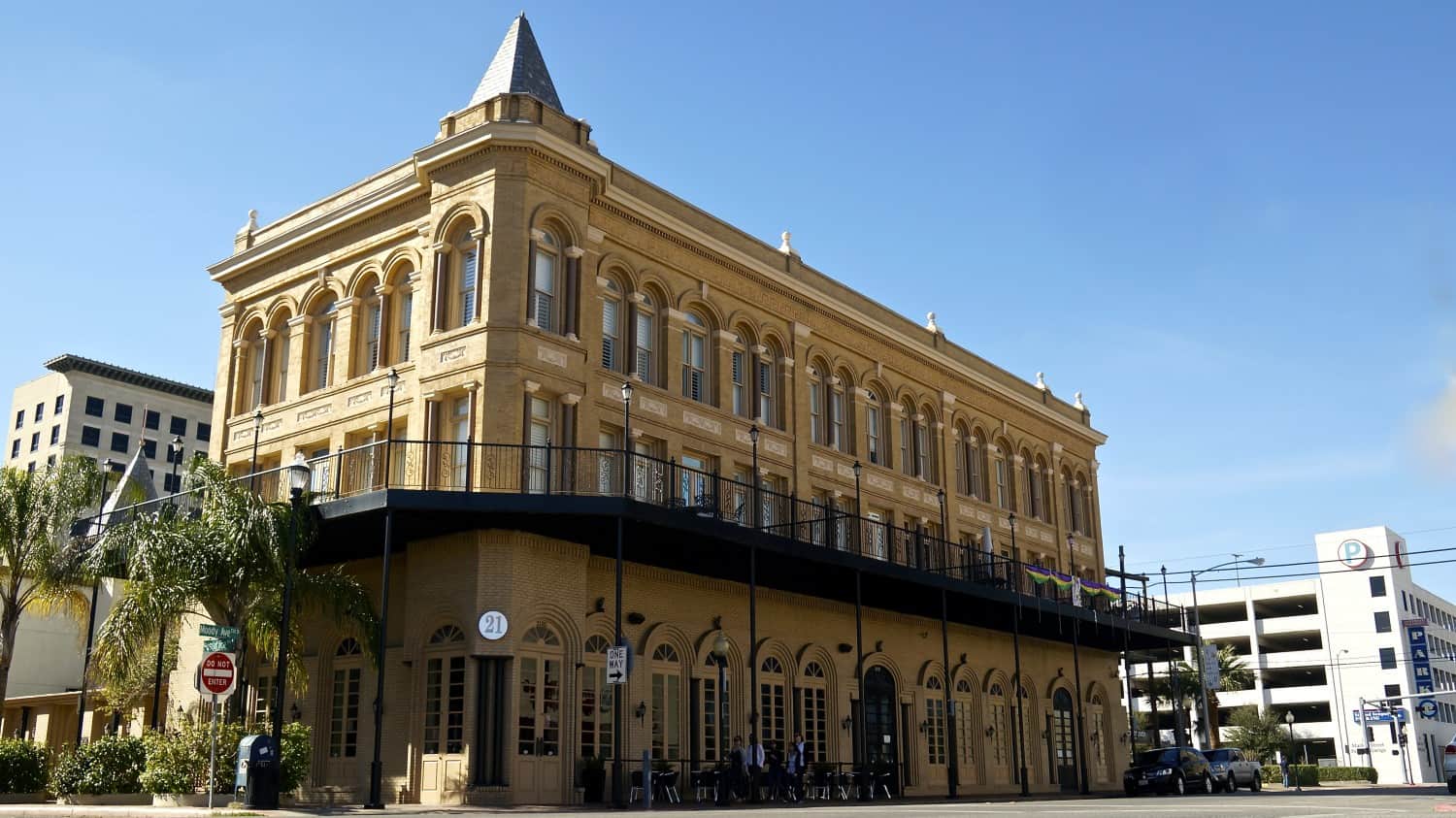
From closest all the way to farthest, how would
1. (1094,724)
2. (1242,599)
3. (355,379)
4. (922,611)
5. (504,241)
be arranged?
(504,241) → (355,379) → (922,611) → (1094,724) → (1242,599)

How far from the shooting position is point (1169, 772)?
37.6 m

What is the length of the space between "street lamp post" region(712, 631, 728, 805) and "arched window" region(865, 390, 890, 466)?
979cm

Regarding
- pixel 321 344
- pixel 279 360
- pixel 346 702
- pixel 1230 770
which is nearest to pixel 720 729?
pixel 346 702

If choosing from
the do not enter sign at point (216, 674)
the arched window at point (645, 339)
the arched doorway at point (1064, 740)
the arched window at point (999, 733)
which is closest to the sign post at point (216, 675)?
the do not enter sign at point (216, 674)

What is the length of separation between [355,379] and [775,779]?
13404 millimetres

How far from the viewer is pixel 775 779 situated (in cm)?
2847

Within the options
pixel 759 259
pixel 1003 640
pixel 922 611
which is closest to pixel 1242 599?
pixel 1003 640

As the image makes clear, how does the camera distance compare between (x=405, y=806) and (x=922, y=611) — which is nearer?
(x=405, y=806)

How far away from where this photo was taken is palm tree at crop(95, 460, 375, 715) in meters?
24.4

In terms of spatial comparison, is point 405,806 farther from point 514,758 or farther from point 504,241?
point 504,241

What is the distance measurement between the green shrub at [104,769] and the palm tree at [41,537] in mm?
3363

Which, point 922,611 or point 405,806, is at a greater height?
point 922,611

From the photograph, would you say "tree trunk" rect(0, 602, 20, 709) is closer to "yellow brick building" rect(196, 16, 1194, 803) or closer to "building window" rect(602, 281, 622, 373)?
"yellow brick building" rect(196, 16, 1194, 803)

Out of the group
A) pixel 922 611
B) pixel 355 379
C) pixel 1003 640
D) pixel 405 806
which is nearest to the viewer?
pixel 405 806
